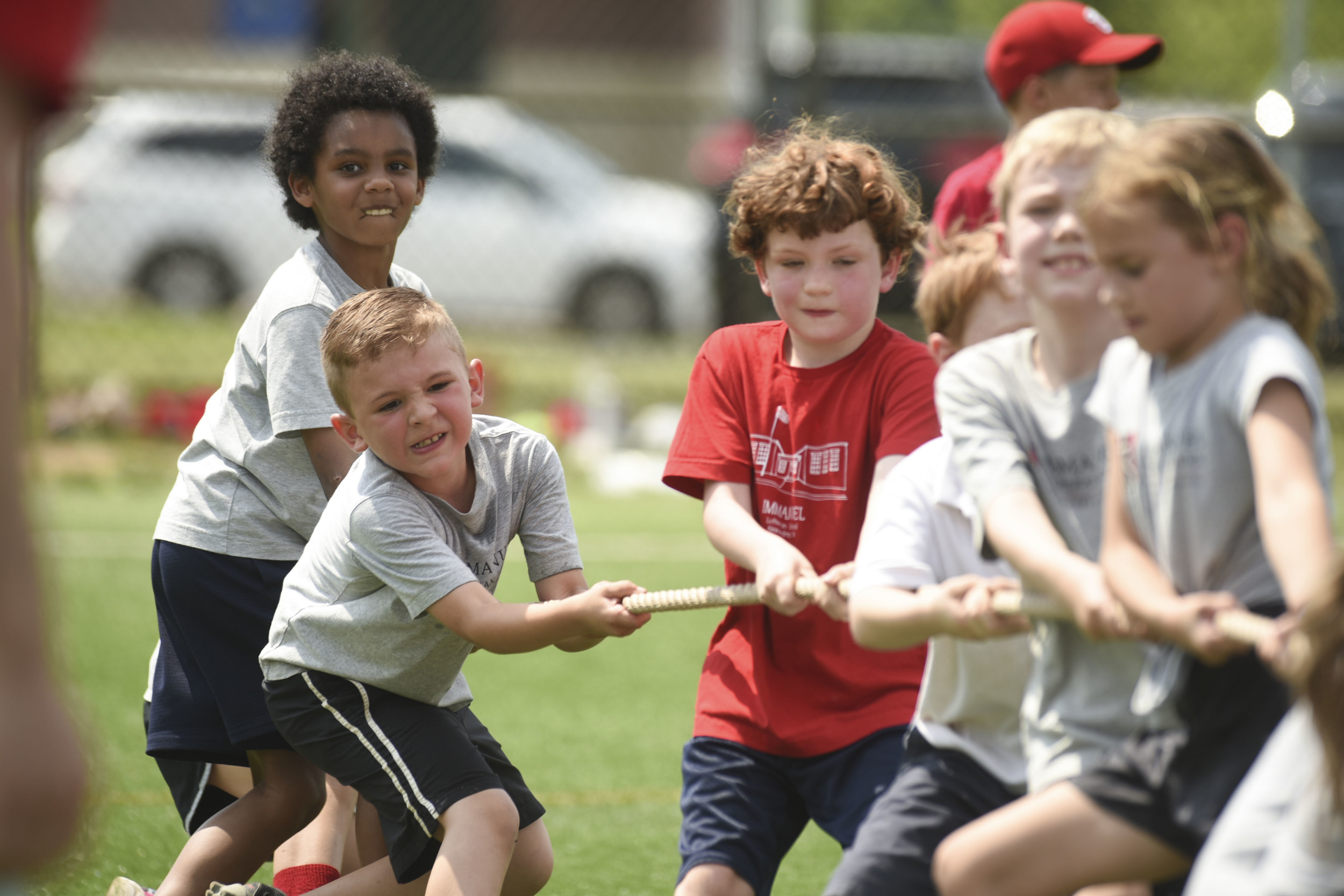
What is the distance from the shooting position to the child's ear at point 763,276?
9.58 ft

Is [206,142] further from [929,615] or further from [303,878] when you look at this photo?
[929,615]

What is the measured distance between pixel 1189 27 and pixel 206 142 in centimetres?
1055

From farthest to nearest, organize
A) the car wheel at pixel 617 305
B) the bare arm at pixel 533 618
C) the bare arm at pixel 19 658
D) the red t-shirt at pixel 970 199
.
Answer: the car wheel at pixel 617 305, the red t-shirt at pixel 970 199, the bare arm at pixel 533 618, the bare arm at pixel 19 658

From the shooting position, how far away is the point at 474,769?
2.68 m

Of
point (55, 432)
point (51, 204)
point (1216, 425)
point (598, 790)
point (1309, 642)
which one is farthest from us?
point (51, 204)

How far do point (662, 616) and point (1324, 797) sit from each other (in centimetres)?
516

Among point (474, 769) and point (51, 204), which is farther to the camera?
point (51, 204)

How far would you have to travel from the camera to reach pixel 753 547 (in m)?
2.60

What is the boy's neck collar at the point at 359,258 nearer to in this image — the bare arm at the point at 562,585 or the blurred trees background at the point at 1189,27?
the bare arm at the point at 562,585

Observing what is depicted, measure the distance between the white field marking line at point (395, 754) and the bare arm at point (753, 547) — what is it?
2.13 ft

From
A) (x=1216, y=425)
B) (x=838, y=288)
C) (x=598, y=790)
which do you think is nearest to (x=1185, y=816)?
(x=1216, y=425)

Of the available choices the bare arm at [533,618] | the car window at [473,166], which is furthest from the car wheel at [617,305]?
the bare arm at [533,618]

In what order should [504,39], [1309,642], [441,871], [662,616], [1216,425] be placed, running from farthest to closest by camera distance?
1. [504,39]
2. [662,616]
3. [441,871]
4. [1216,425]
5. [1309,642]

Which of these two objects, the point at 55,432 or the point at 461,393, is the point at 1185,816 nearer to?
the point at 461,393
